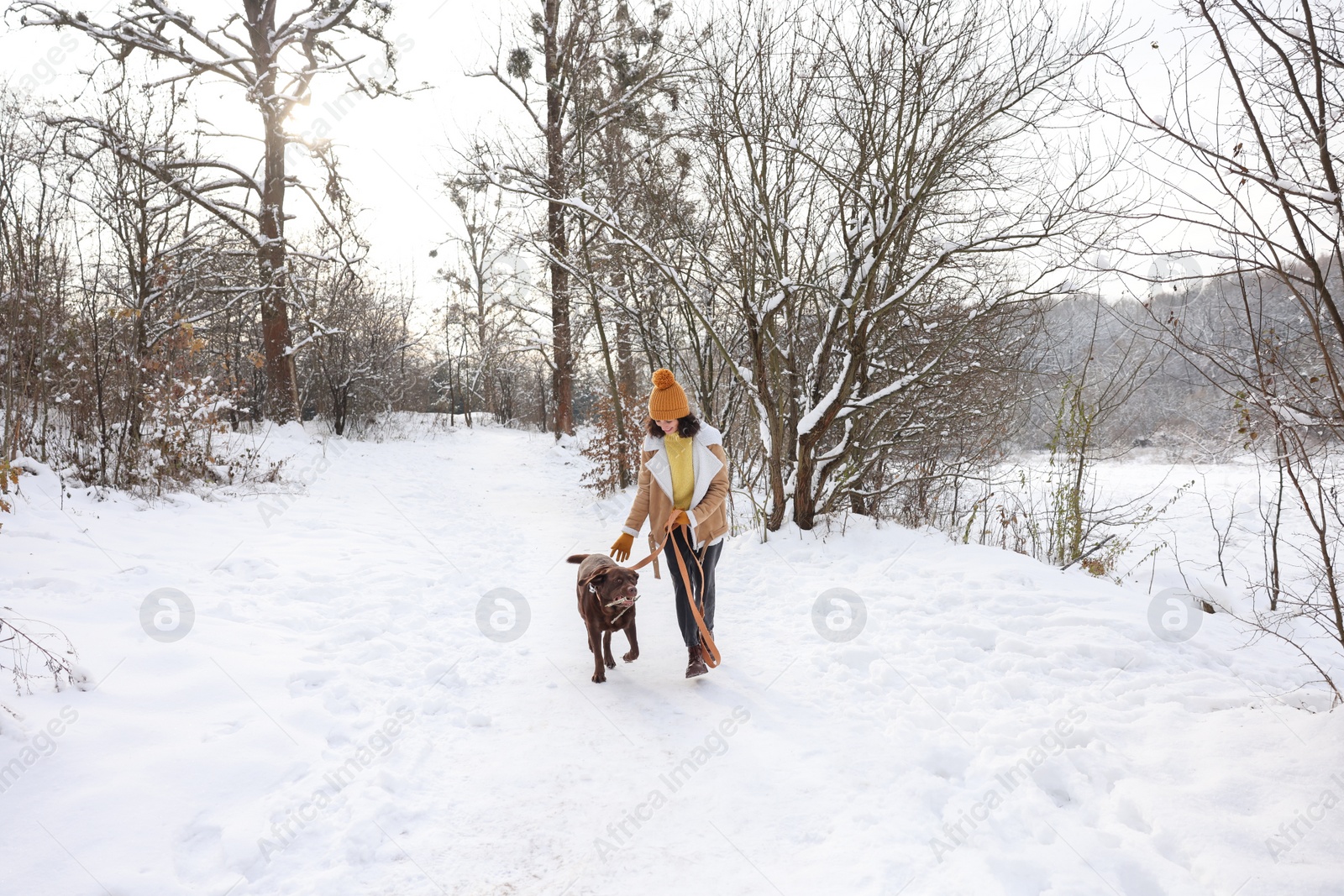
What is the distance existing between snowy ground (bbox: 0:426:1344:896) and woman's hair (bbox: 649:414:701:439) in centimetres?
166

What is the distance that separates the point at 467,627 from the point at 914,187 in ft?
19.3

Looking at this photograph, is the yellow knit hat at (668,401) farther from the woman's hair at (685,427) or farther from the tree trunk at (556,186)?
the tree trunk at (556,186)

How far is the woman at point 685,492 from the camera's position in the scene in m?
4.27

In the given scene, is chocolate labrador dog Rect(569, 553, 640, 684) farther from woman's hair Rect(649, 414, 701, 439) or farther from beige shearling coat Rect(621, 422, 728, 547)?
woman's hair Rect(649, 414, 701, 439)

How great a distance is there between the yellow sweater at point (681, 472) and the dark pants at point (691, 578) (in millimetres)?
208

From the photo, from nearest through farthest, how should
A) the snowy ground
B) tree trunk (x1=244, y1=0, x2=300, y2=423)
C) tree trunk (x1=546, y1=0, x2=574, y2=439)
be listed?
the snowy ground
tree trunk (x1=546, y1=0, x2=574, y2=439)
tree trunk (x1=244, y1=0, x2=300, y2=423)

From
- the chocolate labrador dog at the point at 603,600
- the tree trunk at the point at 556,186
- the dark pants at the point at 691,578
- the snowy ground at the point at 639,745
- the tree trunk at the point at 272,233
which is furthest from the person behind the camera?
the tree trunk at the point at 272,233

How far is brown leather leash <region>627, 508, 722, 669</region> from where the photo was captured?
13.7 ft

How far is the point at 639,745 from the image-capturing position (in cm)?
343

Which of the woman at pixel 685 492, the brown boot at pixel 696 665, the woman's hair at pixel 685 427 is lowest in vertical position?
the brown boot at pixel 696 665

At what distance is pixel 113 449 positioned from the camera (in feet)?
22.7

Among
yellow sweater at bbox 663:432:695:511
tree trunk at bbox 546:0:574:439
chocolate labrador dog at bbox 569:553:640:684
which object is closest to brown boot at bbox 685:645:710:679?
chocolate labrador dog at bbox 569:553:640:684

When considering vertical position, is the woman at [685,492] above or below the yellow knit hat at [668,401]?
below

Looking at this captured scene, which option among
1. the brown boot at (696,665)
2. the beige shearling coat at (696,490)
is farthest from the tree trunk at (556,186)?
the brown boot at (696,665)
